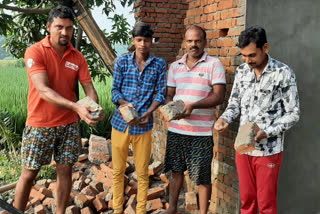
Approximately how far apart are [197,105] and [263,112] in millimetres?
612

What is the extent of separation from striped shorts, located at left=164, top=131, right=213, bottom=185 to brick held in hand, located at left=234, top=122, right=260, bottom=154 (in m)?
0.64

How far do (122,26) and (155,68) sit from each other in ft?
13.0

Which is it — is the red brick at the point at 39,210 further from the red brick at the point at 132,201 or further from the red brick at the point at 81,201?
the red brick at the point at 132,201

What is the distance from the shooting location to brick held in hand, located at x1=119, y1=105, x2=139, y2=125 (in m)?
2.75

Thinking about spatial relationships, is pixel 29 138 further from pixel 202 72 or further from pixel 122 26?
pixel 122 26

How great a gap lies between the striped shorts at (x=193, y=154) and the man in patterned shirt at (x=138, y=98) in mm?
279

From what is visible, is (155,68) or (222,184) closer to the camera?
(155,68)

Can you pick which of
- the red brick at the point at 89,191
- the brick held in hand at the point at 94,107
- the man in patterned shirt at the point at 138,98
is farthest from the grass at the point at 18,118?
the brick held in hand at the point at 94,107

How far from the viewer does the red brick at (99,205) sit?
11.4ft

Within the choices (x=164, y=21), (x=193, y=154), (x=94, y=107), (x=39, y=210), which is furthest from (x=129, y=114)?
(x=164, y=21)

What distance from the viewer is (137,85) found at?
3018 millimetres

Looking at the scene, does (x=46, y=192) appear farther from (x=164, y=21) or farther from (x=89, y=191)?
(x=164, y=21)

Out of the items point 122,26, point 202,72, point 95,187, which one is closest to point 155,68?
point 202,72

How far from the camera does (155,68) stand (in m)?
3.04
